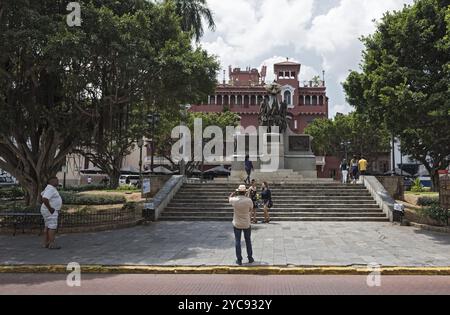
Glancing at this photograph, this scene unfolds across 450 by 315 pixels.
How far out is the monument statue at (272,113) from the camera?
2836cm

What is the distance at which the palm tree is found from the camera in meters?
30.2

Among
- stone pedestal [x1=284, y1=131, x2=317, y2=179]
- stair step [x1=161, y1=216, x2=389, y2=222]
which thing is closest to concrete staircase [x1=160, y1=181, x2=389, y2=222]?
stair step [x1=161, y1=216, x2=389, y2=222]

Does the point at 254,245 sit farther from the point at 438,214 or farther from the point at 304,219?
the point at 438,214

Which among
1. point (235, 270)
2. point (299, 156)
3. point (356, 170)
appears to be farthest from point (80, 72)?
point (299, 156)

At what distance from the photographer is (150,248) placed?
1179 cm

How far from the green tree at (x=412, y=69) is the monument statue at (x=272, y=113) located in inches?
419

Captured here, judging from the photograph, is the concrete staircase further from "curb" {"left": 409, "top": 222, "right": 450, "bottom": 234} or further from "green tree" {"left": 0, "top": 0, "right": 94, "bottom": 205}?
"green tree" {"left": 0, "top": 0, "right": 94, "bottom": 205}

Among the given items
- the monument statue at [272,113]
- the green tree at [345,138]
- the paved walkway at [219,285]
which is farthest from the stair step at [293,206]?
the green tree at [345,138]

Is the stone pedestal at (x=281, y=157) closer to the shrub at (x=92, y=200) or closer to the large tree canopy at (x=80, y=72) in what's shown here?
the shrub at (x=92, y=200)

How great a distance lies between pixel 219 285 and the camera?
8.20m

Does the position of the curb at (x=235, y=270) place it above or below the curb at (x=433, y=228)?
below

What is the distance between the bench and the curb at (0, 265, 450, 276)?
17.7 feet

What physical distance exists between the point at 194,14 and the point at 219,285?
25813mm
